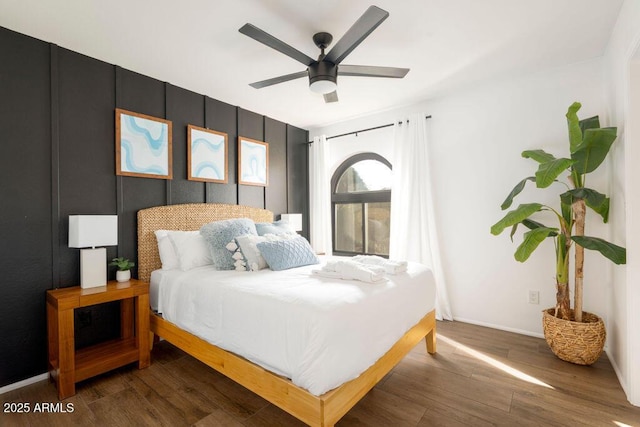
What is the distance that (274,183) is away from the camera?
168 inches

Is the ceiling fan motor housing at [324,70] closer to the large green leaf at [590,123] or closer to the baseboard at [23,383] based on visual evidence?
the large green leaf at [590,123]

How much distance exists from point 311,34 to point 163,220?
7.17ft

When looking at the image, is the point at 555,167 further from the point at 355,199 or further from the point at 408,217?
the point at 355,199

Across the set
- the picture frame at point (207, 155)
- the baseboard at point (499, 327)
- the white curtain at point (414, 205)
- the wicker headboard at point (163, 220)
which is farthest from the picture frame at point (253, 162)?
the baseboard at point (499, 327)

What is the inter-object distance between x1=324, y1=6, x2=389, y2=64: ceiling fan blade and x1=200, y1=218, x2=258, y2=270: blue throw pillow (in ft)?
5.49

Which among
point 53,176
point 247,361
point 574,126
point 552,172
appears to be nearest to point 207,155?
point 53,176

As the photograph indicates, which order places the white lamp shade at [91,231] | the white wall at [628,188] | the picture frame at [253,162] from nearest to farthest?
the white wall at [628,188] → the white lamp shade at [91,231] → the picture frame at [253,162]

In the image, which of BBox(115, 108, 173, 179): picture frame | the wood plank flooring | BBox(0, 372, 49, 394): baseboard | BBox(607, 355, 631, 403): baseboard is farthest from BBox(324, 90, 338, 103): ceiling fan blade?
BBox(0, 372, 49, 394): baseboard

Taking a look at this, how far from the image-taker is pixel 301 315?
60.8 inches

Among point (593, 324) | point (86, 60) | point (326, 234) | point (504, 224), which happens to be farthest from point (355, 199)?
point (86, 60)

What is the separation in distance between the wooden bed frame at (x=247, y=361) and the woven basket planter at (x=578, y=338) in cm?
94

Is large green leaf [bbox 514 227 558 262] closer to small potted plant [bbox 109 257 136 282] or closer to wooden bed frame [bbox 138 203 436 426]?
wooden bed frame [bbox 138 203 436 426]

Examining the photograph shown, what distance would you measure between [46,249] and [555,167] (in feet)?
12.8

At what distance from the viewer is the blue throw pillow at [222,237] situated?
262 centimetres
